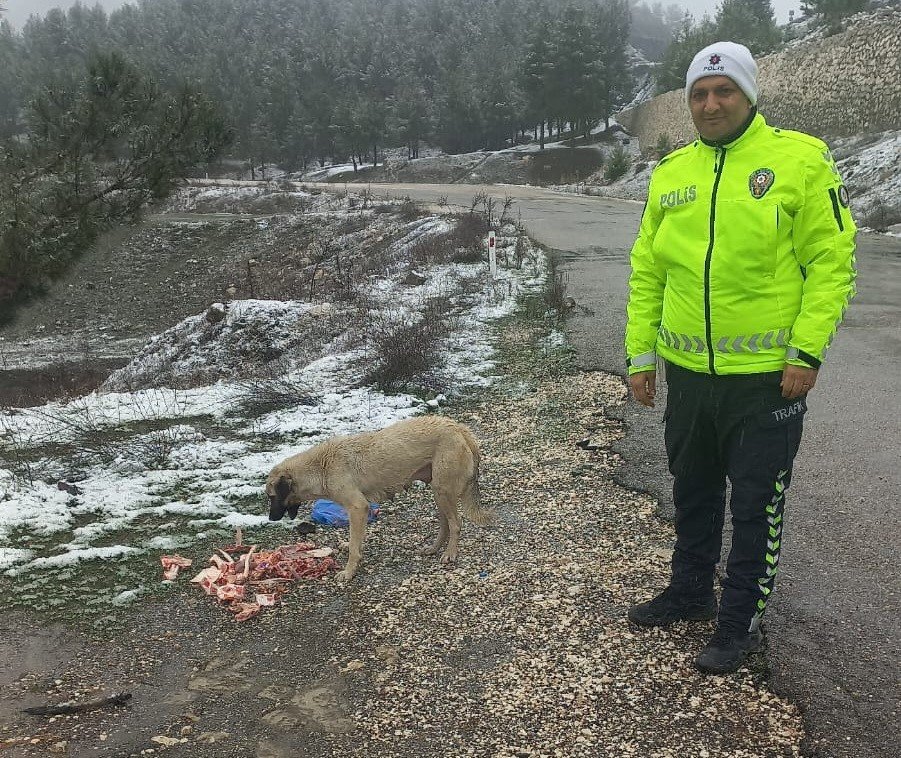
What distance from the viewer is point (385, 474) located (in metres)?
4.52

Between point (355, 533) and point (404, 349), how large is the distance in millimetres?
3955

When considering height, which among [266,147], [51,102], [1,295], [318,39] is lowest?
[1,295]

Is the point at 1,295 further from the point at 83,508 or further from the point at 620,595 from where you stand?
the point at 620,595

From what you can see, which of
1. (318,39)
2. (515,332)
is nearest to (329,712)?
(515,332)

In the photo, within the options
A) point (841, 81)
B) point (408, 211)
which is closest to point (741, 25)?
point (841, 81)

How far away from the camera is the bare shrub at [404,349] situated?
7.93 meters

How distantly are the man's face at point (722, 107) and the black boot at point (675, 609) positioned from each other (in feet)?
6.96

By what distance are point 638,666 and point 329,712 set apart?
1389 millimetres

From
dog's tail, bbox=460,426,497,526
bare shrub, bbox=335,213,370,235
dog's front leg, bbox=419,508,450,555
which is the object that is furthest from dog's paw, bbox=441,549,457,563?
bare shrub, bbox=335,213,370,235

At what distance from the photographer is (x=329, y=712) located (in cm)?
318

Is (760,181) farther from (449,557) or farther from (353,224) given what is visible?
(353,224)

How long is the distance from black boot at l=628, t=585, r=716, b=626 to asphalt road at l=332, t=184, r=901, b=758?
0.96 feet

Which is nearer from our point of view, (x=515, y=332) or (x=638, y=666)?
(x=638, y=666)

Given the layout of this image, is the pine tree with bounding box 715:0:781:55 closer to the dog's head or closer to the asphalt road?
the asphalt road
